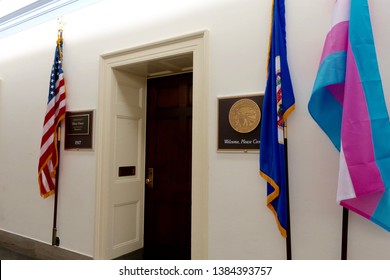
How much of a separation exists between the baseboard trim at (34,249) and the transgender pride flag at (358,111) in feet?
7.98

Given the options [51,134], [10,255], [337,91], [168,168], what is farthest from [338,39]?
[10,255]

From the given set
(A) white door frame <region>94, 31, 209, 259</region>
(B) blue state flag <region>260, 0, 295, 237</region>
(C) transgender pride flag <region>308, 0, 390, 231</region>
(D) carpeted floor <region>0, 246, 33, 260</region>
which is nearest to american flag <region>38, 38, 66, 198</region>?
(A) white door frame <region>94, 31, 209, 259</region>

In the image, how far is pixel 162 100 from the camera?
3016 mm

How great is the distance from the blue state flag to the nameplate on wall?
70.2 inches

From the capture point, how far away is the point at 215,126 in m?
2.18

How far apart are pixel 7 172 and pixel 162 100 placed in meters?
2.33

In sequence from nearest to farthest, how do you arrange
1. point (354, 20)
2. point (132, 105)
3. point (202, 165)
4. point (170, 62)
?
point (354, 20)
point (202, 165)
point (170, 62)
point (132, 105)

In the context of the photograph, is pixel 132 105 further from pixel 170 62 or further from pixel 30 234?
pixel 30 234

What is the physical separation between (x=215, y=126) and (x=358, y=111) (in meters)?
0.99

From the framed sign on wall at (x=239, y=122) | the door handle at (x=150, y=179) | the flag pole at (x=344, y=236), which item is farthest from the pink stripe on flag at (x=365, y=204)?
the door handle at (x=150, y=179)

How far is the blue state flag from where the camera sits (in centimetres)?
182

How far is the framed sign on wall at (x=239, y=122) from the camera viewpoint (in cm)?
201

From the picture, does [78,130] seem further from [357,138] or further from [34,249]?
[357,138]

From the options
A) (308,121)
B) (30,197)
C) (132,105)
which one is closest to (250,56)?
(308,121)
